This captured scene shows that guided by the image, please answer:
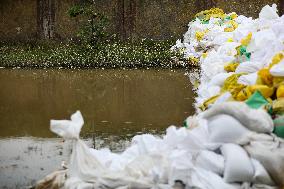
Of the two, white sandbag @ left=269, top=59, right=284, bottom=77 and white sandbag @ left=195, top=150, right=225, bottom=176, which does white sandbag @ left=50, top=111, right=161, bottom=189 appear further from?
white sandbag @ left=269, top=59, right=284, bottom=77

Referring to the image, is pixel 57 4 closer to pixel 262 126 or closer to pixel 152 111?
pixel 152 111

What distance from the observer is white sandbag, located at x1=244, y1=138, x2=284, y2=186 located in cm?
315

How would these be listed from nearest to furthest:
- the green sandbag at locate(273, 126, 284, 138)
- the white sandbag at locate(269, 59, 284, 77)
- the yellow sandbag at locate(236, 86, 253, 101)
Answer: the green sandbag at locate(273, 126, 284, 138), the white sandbag at locate(269, 59, 284, 77), the yellow sandbag at locate(236, 86, 253, 101)

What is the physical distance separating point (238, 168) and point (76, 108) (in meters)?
4.00

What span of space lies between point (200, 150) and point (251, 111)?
41 cm

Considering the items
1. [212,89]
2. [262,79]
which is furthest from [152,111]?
[262,79]

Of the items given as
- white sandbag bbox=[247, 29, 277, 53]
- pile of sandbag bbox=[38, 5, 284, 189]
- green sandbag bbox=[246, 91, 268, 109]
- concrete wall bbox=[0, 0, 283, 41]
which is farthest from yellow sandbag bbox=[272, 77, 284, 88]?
concrete wall bbox=[0, 0, 283, 41]

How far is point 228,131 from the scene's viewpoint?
3334 millimetres

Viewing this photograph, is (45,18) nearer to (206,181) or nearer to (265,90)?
(265,90)

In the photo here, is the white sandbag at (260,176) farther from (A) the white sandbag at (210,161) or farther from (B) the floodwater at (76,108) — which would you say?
(B) the floodwater at (76,108)

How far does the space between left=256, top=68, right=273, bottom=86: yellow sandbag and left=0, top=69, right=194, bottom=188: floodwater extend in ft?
4.92

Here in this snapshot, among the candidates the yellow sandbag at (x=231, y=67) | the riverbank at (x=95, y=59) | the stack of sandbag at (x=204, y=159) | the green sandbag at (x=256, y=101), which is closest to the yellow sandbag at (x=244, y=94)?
the green sandbag at (x=256, y=101)

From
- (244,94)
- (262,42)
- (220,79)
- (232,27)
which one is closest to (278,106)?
(244,94)

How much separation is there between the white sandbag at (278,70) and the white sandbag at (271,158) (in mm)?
862
